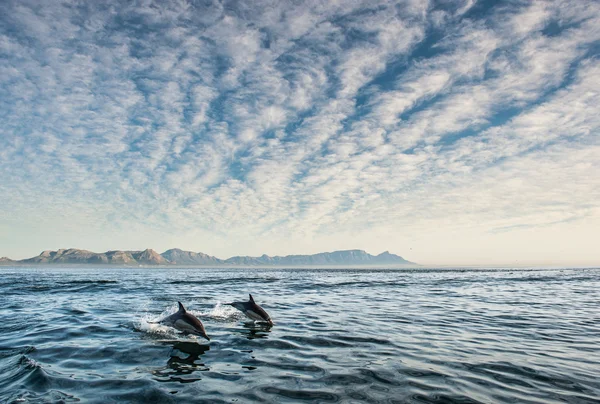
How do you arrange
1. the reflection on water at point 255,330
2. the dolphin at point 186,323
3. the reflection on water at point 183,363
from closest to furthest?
the reflection on water at point 183,363 < the dolphin at point 186,323 < the reflection on water at point 255,330

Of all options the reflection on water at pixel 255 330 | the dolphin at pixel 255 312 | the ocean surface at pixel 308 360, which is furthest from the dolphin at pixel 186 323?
the dolphin at pixel 255 312

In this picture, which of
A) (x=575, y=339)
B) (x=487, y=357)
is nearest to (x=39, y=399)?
(x=487, y=357)

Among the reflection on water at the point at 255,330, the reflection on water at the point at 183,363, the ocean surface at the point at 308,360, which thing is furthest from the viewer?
the reflection on water at the point at 255,330

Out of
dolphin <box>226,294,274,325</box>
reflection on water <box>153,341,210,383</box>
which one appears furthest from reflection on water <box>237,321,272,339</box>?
reflection on water <box>153,341,210,383</box>

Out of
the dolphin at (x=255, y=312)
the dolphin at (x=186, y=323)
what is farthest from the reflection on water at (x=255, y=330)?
the dolphin at (x=186, y=323)

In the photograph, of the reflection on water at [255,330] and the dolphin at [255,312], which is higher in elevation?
the dolphin at [255,312]

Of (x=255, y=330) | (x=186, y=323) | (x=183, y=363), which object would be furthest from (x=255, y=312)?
(x=183, y=363)

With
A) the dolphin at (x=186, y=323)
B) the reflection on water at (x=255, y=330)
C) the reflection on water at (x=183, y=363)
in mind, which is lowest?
the reflection on water at (x=183, y=363)

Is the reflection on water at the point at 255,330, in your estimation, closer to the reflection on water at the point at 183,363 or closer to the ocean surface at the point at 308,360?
the ocean surface at the point at 308,360

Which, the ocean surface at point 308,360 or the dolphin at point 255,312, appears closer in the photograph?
the ocean surface at point 308,360

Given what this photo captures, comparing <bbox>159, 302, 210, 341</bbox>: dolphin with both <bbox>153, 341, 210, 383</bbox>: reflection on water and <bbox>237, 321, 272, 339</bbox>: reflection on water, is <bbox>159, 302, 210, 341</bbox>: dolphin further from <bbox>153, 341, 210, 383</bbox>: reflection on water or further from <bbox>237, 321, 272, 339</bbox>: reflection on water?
<bbox>237, 321, 272, 339</bbox>: reflection on water

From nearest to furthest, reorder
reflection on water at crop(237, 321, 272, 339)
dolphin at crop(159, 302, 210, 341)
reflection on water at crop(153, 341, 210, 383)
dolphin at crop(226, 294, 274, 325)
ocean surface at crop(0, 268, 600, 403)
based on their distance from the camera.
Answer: ocean surface at crop(0, 268, 600, 403) → reflection on water at crop(153, 341, 210, 383) → dolphin at crop(159, 302, 210, 341) → reflection on water at crop(237, 321, 272, 339) → dolphin at crop(226, 294, 274, 325)

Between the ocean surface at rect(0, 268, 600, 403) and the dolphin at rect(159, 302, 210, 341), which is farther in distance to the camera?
the dolphin at rect(159, 302, 210, 341)

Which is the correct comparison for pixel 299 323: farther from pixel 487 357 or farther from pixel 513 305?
pixel 513 305
